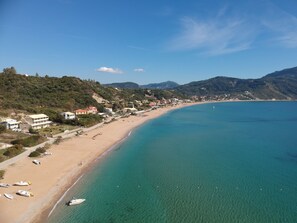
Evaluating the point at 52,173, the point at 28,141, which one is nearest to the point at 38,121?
the point at 28,141

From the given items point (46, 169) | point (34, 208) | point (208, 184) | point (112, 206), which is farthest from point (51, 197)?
point (208, 184)

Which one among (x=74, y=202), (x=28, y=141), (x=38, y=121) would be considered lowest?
(x=74, y=202)

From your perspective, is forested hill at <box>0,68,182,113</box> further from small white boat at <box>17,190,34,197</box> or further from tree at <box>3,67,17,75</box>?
small white boat at <box>17,190,34,197</box>

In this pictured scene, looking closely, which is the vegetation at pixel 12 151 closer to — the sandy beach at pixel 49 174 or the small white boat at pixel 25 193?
the sandy beach at pixel 49 174

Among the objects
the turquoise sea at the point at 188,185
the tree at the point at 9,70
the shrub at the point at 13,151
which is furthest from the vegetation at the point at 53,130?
the tree at the point at 9,70

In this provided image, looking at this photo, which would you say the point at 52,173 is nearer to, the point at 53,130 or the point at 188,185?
the point at 188,185

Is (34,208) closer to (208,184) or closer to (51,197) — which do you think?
(51,197)

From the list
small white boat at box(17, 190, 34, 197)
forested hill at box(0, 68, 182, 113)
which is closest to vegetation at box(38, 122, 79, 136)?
forested hill at box(0, 68, 182, 113)
